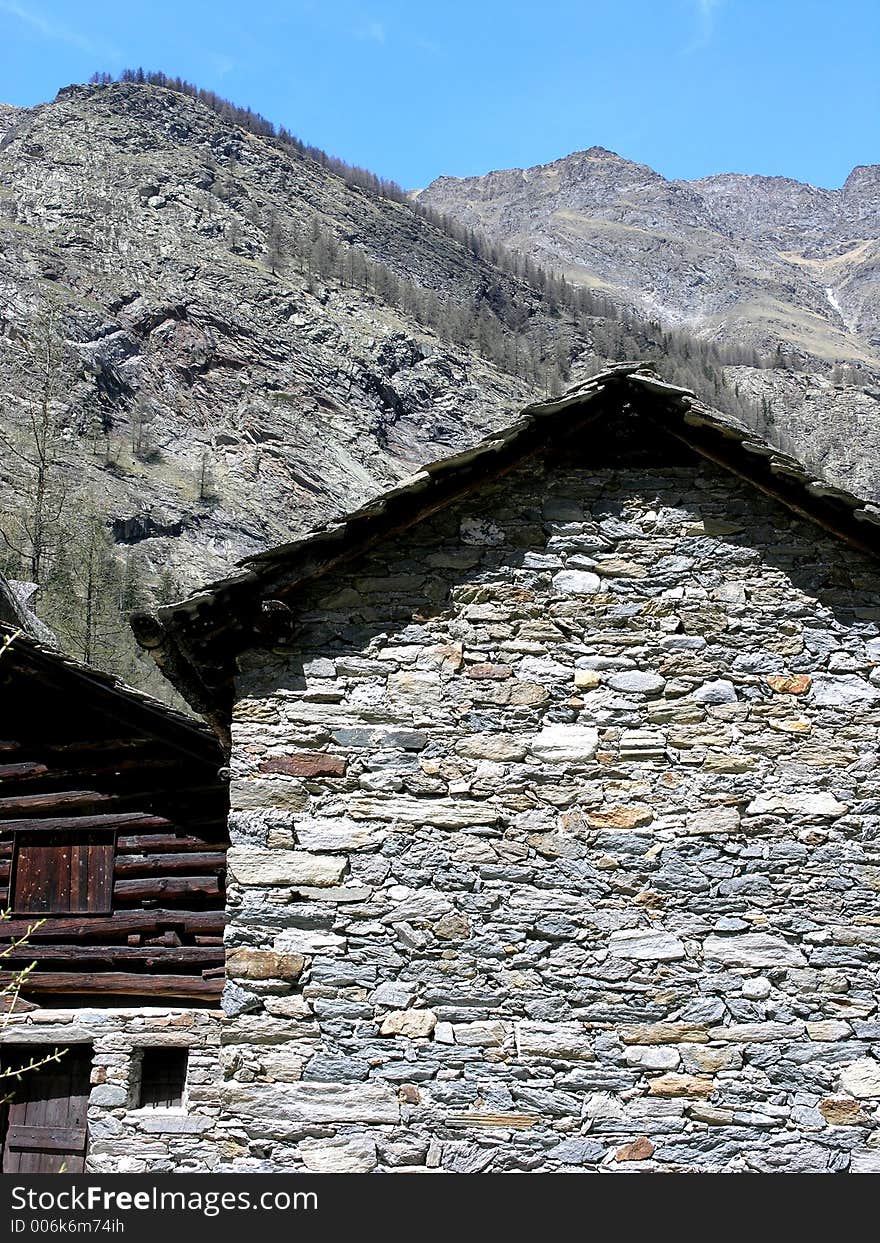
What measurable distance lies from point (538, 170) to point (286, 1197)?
Answer: 657 ft

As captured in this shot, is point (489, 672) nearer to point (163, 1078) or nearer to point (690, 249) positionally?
point (163, 1078)

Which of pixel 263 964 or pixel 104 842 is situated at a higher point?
pixel 104 842

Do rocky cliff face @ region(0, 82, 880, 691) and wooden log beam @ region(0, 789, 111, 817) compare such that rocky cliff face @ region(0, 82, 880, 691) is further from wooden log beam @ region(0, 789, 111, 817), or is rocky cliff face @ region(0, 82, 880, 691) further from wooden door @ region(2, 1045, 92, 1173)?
wooden door @ region(2, 1045, 92, 1173)

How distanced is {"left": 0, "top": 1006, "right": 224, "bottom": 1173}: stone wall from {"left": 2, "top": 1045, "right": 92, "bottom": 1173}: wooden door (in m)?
0.15

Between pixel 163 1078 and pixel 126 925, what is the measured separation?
1.32m

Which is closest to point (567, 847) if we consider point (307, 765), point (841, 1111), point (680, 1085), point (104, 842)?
point (680, 1085)

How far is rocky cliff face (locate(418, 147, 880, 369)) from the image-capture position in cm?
12300

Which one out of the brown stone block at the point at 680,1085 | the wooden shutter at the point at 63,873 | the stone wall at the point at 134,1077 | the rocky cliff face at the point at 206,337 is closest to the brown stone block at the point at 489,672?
the brown stone block at the point at 680,1085

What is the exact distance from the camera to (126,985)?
9.16 metres

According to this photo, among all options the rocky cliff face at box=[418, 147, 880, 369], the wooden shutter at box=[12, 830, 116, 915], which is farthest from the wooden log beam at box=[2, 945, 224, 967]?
the rocky cliff face at box=[418, 147, 880, 369]

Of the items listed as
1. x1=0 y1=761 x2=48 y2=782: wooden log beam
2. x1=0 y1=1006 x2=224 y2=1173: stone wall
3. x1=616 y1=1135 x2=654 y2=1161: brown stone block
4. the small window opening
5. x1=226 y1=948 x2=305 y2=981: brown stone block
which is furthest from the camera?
x1=0 y1=761 x2=48 y2=782: wooden log beam

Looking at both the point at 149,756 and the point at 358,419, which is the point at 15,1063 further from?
the point at 358,419

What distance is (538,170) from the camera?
18762 cm

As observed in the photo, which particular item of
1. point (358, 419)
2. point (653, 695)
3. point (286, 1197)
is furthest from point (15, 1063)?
point (358, 419)
